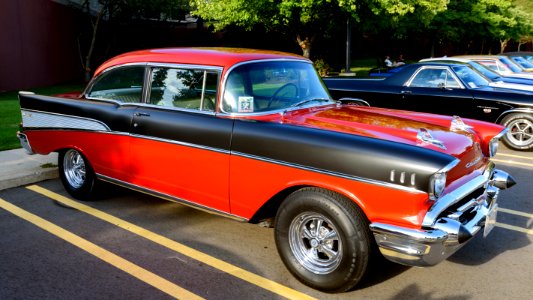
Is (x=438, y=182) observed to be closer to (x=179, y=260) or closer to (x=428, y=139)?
(x=428, y=139)

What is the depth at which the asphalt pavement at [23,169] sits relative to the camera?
20.3 ft

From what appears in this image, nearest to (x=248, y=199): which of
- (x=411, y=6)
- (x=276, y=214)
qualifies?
(x=276, y=214)

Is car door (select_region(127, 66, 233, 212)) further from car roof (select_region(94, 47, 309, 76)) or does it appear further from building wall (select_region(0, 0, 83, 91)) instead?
building wall (select_region(0, 0, 83, 91))

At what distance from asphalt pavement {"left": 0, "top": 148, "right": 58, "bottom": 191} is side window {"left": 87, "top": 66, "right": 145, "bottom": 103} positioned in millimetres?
1824

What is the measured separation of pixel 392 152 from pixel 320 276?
1.08 metres

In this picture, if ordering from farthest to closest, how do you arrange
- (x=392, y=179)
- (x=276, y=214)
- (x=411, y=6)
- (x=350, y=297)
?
1. (x=411, y=6)
2. (x=276, y=214)
3. (x=350, y=297)
4. (x=392, y=179)

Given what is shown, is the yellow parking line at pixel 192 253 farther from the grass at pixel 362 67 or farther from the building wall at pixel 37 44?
the grass at pixel 362 67

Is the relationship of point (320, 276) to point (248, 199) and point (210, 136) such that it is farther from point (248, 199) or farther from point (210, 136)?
point (210, 136)

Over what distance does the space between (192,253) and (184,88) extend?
5.01 feet

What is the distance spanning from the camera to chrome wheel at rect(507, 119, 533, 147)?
823 cm

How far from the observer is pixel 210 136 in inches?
158

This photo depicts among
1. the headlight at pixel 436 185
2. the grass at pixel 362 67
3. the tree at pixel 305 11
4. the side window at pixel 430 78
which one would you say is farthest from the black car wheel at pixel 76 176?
the grass at pixel 362 67

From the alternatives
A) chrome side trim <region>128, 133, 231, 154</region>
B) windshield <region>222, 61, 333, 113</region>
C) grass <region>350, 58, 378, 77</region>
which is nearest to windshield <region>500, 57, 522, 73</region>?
grass <region>350, 58, 378, 77</region>

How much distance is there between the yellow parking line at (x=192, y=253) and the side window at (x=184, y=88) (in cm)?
128
